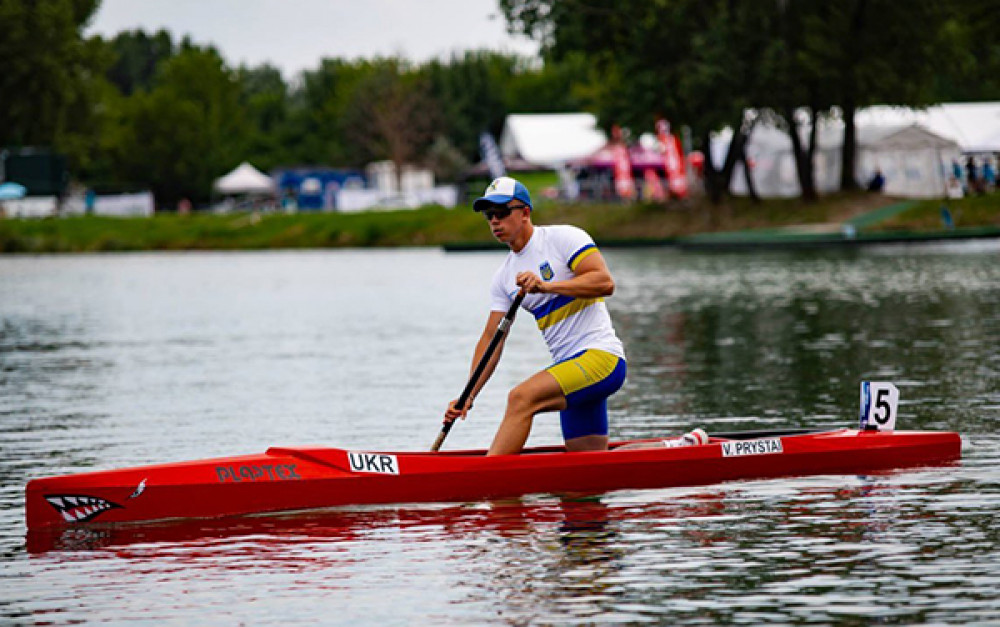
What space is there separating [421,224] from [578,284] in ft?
248

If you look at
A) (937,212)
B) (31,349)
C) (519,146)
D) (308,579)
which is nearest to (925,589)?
(308,579)

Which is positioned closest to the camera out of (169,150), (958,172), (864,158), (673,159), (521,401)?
(521,401)

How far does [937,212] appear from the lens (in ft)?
215

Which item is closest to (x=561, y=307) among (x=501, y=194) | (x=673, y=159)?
(x=501, y=194)

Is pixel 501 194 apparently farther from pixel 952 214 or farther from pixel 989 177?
pixel 989 177

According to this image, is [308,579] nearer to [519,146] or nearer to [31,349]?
[31,349]

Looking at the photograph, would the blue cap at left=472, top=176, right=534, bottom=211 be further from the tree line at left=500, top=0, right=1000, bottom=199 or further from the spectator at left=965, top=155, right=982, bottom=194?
the spectator at left=965, top=155, right=982, bottom=194

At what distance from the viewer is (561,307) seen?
42.0ft

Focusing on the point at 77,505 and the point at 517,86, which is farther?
the point at 517,86

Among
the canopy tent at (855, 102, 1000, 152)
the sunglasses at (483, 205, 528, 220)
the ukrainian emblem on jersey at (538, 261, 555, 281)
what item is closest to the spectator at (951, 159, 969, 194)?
the canopy tent at (855, 102, 1000, 152)

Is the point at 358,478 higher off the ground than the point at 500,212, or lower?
lower

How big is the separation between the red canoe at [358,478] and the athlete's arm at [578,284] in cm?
158

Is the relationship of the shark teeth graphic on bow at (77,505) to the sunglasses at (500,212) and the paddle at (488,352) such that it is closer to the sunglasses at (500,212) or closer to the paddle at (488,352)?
the paddle at (488,352)

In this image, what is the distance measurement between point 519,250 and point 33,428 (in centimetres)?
901
